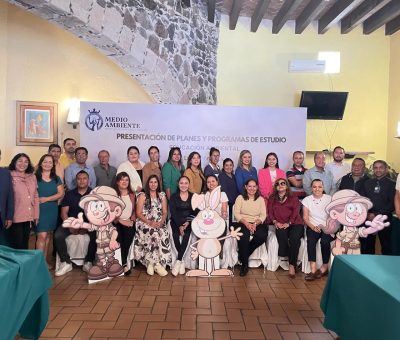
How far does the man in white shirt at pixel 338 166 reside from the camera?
505 cm

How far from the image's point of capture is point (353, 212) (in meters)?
3.68

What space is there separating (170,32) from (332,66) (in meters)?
3.48

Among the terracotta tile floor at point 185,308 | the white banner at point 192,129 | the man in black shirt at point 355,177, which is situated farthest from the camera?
the white banner at point 192,129

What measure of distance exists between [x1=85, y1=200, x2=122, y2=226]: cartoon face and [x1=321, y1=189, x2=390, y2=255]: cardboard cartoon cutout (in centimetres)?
218

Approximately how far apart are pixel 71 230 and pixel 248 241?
194cm

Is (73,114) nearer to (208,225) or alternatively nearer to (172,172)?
(172,172)

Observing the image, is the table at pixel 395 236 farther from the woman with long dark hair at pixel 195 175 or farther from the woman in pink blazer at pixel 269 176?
the woman with long dark hair at pixel 195 175

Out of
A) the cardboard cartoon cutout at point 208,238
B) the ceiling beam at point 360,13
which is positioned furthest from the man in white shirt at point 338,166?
the ceiling beam at point 360,13

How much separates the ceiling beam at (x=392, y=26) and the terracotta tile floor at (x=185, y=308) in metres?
5.57

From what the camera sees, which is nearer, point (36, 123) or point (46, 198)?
point (46, 198)

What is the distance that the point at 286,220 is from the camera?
13.8ft

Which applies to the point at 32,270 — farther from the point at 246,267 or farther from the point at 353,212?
the point at 353,212

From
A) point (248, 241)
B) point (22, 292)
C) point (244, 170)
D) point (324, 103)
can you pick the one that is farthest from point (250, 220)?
point (324, 103)

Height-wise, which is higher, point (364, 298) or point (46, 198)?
point (46, 198)
